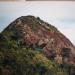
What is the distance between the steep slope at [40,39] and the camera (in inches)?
46.9

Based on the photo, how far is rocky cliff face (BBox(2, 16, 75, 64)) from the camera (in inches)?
47.1

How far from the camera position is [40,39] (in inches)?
48.0

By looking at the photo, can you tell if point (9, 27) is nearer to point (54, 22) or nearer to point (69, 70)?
point (54, 22)

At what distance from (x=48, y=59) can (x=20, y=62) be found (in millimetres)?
181

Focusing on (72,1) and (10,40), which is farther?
(72,1)

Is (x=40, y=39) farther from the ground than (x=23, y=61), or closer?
farther from the ground

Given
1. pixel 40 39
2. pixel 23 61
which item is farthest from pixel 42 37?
pixel 23 61

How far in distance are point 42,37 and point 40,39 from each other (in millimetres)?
20

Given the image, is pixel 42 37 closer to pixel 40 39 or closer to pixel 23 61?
pixel 40 39

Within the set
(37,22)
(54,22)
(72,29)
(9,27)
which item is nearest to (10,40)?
(9,27)

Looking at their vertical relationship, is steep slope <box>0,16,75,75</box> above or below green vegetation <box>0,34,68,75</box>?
→ above

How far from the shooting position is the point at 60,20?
126cm

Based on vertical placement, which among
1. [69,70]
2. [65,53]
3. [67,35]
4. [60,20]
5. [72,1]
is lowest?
[69,70]

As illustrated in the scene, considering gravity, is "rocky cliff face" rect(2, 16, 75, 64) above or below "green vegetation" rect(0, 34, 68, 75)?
above
